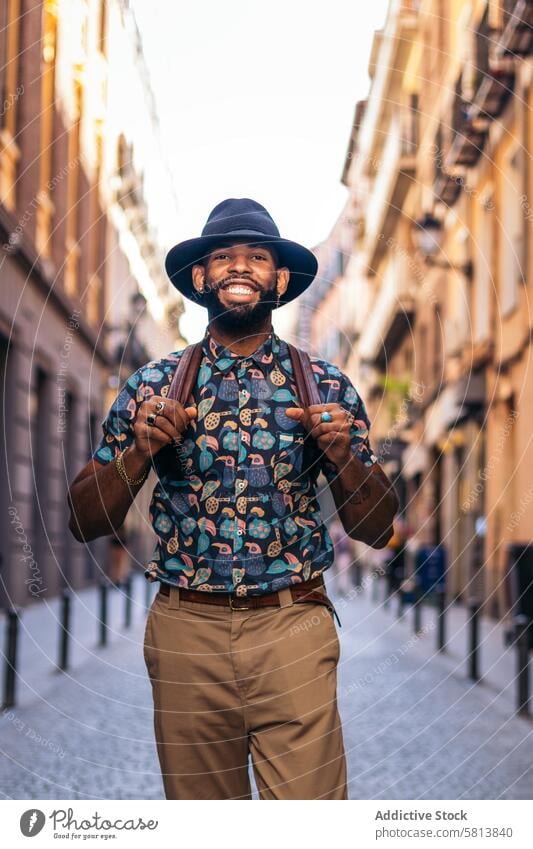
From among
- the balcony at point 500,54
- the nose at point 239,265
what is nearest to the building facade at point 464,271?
the balcony at point 500,54

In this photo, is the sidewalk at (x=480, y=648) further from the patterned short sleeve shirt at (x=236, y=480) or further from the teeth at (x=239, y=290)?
the teeth at (x=239, y=290)

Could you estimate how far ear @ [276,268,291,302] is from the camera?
13.2ft

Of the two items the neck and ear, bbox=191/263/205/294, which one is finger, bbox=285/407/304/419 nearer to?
the neck

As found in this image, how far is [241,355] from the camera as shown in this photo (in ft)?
12.6

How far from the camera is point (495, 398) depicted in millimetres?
21797

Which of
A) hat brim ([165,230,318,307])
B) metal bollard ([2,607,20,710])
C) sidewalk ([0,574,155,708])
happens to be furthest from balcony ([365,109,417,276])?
hat brim ([165,230,318,307])

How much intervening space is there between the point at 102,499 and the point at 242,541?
386mm

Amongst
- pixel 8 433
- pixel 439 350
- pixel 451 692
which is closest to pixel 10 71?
pixel 8 433

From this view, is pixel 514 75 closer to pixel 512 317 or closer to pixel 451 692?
pixel 512 317

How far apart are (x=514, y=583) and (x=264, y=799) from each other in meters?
11.7

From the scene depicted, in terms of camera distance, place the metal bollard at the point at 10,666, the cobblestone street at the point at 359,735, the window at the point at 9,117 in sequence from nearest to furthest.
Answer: the cobblestone street at the point at 359,735, the metal bollard at the point at 10,666, the window at the point at 9,117

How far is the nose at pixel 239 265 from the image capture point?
3785 millimetres

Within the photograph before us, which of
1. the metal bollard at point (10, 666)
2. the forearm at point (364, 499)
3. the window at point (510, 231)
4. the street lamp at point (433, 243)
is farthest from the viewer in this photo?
the street lamp at point (433, 243)

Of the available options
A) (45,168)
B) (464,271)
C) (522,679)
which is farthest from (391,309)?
(522,679)
